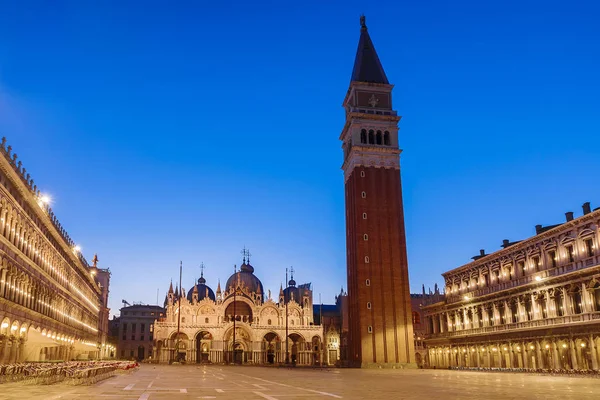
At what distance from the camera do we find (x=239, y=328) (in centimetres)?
10756

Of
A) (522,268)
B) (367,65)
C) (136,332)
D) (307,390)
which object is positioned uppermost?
(367,65)

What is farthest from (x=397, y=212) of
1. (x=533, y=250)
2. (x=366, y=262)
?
(x=533, y=250)

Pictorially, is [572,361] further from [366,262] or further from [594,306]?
[366,262]

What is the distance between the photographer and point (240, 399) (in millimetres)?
18781

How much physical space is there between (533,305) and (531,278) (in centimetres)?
268

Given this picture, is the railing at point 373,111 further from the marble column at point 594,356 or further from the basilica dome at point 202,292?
the basilica dome at point 202,292

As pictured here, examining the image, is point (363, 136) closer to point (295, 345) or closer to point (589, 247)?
point (589, 247)

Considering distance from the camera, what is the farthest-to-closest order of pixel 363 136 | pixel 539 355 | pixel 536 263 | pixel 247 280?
pixel 247 280 < pixel 363 136 < pixel 536 263 < pixel 539 355

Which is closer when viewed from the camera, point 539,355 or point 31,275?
point 31,275

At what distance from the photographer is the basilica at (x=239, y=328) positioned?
103375 millimetres

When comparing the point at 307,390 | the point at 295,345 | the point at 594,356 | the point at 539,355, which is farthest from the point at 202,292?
the point at 307,390

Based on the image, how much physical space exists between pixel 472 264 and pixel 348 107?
1257 inches

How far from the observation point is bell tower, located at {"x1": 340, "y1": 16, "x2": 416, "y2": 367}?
241ft

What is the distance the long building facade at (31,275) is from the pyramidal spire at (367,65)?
158 feet
